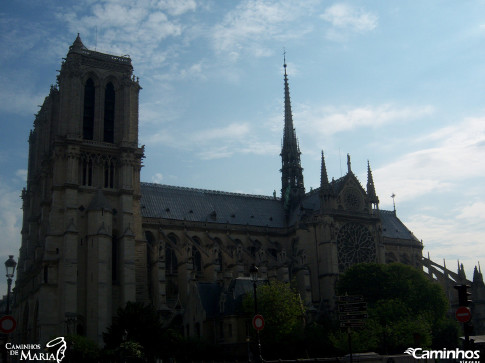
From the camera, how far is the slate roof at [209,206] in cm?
7294

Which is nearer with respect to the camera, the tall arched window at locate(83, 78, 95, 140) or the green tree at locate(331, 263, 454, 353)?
the green tree at locate(331, 263, 454, 353)

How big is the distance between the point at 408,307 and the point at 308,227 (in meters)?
17.8

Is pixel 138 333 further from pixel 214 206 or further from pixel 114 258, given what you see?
pixel 214 206

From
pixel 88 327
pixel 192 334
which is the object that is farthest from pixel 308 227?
pixel 88 327

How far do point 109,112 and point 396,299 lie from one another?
37731 millimetres

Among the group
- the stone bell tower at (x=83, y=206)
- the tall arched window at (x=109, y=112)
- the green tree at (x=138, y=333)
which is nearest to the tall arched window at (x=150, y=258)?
the stone bell tower at (x=83, y=206)

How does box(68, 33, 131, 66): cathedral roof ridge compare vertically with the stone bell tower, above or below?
above

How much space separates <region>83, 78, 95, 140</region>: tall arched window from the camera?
6506 centimetres

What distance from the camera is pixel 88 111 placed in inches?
2603

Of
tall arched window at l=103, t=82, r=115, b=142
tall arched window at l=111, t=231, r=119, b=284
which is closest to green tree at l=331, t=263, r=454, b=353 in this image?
tall arched window at l=111, t=231, r=119, b=284

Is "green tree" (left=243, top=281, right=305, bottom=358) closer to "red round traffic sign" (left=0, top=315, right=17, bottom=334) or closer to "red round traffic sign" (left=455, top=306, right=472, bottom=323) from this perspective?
"red round traffic sign" (left=0, top=315, right=17, bottom=334)

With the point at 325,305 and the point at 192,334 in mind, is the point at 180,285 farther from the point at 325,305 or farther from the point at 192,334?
the point at 325,305

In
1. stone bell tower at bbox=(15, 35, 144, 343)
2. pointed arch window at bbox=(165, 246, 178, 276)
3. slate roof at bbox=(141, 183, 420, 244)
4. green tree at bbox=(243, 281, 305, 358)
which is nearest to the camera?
green tree at bbox=(243, 281, 305, 358)

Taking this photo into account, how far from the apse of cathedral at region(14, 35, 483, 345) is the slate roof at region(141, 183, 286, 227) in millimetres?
189
